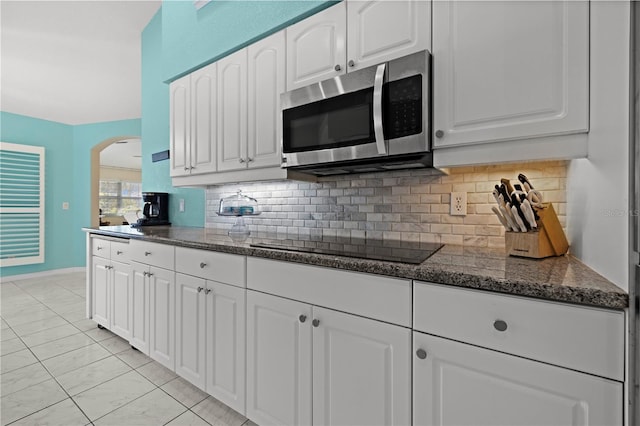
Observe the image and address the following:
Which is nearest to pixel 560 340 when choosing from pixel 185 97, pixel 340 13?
pixel 340 13

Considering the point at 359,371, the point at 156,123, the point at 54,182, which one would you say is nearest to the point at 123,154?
the point at 54,182

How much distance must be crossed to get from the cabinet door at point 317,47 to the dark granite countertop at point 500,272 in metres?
1.01

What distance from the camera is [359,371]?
44.7 inches

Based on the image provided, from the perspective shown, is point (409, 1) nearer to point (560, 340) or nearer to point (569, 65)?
point (569, 65)

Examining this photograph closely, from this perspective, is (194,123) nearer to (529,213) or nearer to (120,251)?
(120,251)

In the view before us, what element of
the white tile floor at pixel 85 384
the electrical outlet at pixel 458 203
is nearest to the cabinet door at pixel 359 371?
the white tile floor at pixel 85 384

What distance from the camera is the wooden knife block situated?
1146 millimetres

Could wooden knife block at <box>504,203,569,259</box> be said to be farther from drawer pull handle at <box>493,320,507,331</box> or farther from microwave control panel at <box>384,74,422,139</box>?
microwave control panel at <box>384,74,422,139</box>

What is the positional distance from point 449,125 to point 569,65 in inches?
16.2

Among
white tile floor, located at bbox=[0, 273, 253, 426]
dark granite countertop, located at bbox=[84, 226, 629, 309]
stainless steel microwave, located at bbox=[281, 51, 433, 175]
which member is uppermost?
stainless steel microwave, located at bbox=[281, 51, 433, 175]

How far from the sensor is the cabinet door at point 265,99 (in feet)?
6.17

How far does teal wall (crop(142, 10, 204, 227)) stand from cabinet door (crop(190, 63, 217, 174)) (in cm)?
68

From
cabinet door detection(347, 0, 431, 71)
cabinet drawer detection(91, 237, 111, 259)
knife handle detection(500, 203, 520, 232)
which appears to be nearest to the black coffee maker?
cabinet drawer detection(91, 237, 111, 259)

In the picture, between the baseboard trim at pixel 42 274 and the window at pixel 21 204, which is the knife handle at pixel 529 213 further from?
the baseboard trim at pixel 42 274
